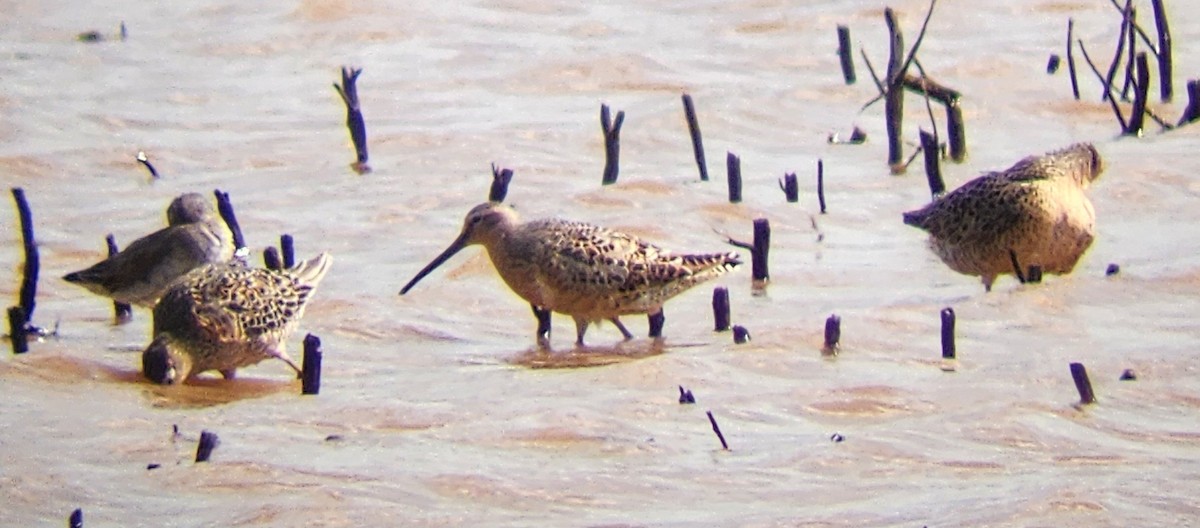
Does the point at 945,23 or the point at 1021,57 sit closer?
the point at 1021,57

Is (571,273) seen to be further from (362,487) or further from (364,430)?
(362,487)

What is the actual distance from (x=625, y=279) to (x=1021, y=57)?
4976 mm

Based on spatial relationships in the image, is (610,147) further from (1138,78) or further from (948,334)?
(948,334)

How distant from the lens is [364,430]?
7047 millimetres

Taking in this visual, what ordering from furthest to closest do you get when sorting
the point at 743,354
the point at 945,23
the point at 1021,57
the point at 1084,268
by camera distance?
1. the point at 945,23
2. the point at 1021,57
3. the point at 1084,268
4. the point at 743,354

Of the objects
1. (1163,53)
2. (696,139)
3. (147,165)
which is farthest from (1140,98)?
(147,165)

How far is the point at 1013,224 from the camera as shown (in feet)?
30.1

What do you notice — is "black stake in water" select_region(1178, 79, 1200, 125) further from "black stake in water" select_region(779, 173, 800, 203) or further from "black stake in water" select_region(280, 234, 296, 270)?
"black stake in water" select_region(280, 234, 296, 270)

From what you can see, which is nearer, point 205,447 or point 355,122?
point 205,447

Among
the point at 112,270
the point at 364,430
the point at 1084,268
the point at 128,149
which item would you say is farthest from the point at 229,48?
the point at 364,430

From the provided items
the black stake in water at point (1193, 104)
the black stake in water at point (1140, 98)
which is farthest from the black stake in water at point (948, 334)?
the black stake in water at point (1193, 104)

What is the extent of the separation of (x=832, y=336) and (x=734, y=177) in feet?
8.26

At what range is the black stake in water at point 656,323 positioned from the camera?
8.59 metres

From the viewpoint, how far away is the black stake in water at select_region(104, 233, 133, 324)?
9.29m
